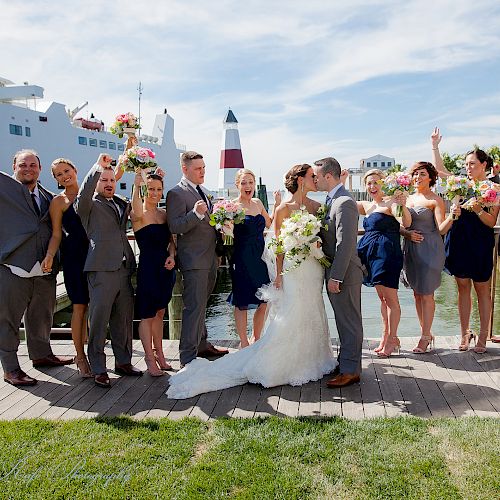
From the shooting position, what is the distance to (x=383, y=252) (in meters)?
5.30

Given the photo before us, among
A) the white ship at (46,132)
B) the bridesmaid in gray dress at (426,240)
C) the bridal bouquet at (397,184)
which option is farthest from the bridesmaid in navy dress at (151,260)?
the white ship at (46,132)

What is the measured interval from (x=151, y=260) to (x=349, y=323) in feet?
6.24

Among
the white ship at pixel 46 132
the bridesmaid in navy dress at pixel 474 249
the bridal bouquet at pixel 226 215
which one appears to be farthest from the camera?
the white ship at pixel 46 132

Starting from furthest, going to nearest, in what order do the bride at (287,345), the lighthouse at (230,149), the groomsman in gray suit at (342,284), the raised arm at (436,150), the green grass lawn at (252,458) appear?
the lighthouse at (230,149)
the raised arm at (436,150)
the bride at (287,345)
the groomsman in gray suit at (342,284)
the green grass lawn at (252,458)

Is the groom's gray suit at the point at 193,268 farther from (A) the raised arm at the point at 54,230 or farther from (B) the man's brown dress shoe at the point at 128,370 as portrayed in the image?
(A) the raised arm at the point at 54,230

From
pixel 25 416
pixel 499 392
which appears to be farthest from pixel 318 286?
pixel 25 416

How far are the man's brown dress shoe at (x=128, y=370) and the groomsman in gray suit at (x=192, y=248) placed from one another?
464 mm

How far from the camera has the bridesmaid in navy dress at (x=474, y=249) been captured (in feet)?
17.5

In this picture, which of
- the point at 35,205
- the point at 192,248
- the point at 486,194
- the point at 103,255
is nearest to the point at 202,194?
the point at 192,248

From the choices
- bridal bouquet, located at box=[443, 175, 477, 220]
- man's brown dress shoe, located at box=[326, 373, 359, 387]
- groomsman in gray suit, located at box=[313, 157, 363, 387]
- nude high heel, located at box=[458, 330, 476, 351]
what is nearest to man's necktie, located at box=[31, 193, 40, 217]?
groomsman in gray suit, located at box=[313, 157, 363, 387]

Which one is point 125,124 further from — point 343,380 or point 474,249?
point 474,249

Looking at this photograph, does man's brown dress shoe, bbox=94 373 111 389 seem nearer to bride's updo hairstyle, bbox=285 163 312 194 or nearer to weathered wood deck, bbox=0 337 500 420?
weathered wood deck, bbox=0 337 500 420

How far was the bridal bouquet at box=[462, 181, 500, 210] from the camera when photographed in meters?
4.95

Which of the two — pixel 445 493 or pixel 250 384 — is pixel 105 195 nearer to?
pixel 250 384
